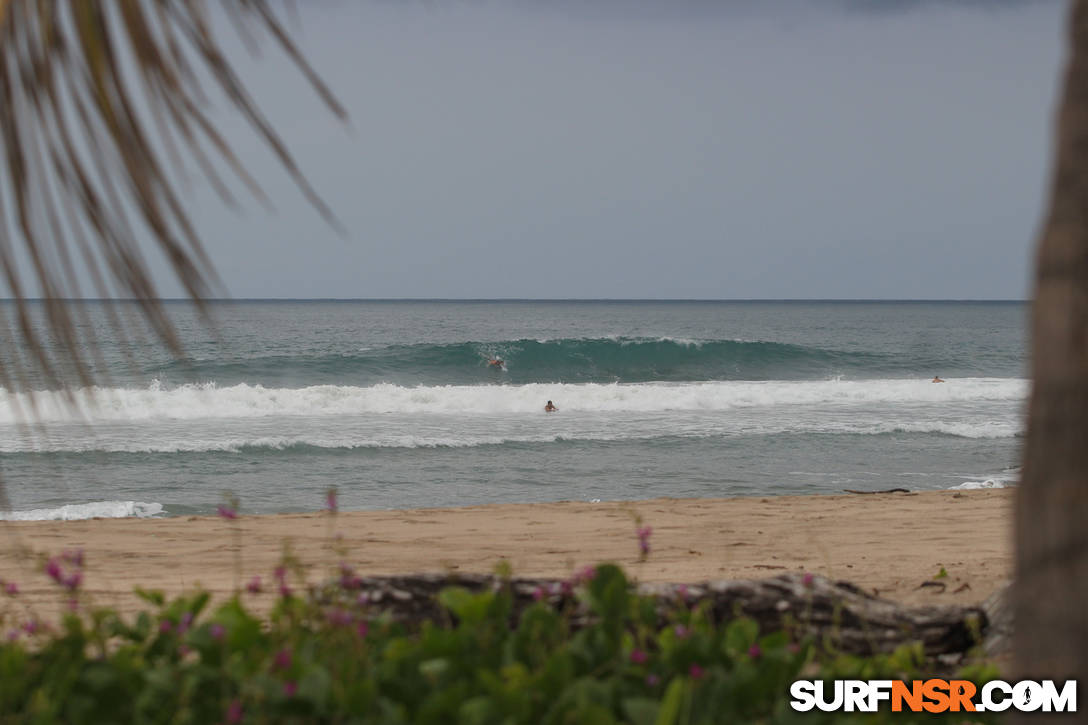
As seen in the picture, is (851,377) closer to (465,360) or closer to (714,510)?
(465,360)

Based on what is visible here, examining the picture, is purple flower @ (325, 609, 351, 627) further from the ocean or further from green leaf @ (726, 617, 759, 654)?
green leaf @ (726, 617, 759, 654)

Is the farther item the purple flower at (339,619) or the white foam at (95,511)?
the white foam at (95,511)

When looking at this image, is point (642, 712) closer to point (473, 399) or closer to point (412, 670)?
point (412, 670)

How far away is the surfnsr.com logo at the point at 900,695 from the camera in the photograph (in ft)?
6.78

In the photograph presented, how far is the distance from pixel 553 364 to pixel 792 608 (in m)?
30.6

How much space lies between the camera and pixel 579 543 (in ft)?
23.7

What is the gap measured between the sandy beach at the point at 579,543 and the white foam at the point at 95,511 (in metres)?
0.87

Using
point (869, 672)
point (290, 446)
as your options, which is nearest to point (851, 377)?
point (290, 446)

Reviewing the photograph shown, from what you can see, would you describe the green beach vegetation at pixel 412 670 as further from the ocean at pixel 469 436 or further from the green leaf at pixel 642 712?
the ocean at pixel 469 436

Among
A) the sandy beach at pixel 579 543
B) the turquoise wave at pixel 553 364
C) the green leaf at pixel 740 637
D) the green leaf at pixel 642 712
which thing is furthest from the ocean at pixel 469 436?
the green leaf at pixel 740 637

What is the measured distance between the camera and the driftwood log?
286 centimetres

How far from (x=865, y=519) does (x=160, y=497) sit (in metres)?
7.57

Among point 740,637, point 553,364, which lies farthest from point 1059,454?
point 553,364

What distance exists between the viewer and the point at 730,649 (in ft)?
7.24
